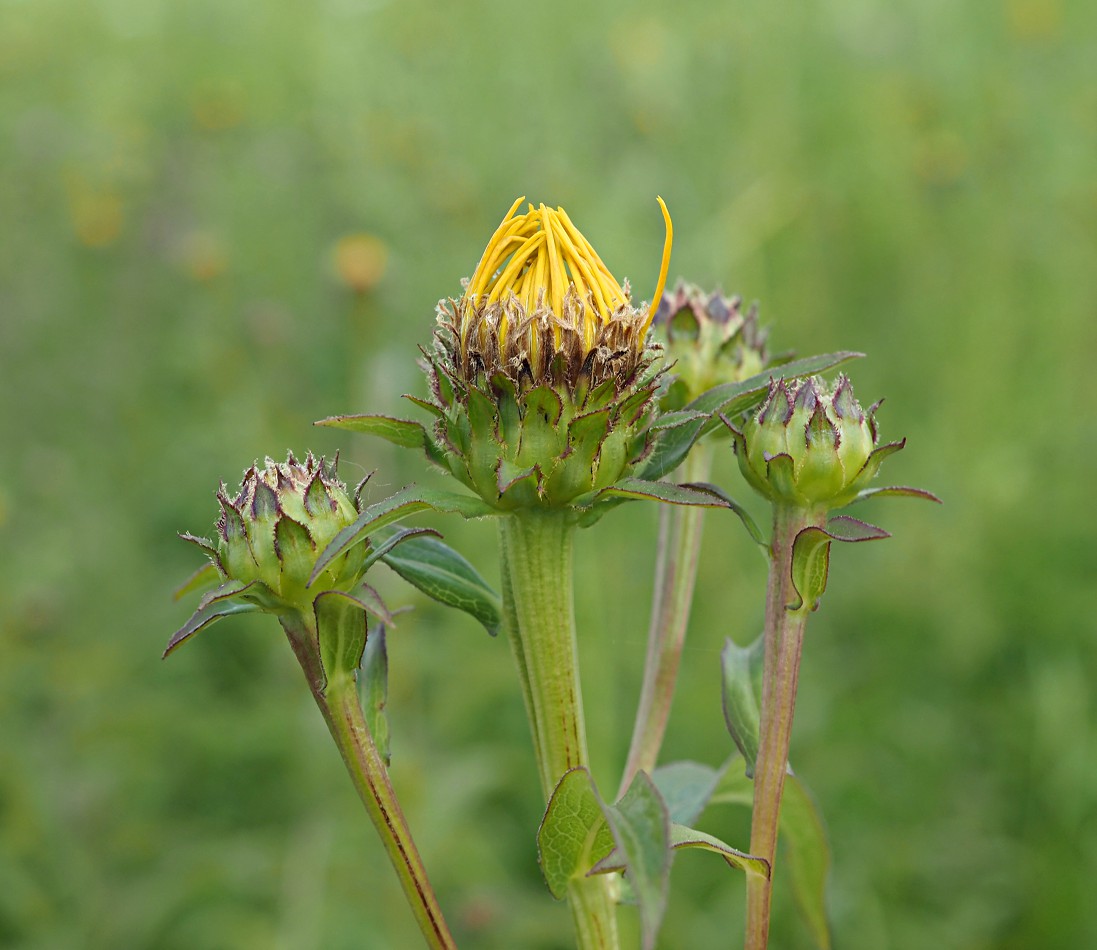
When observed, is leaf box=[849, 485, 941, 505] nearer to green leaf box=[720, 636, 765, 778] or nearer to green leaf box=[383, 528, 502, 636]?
green leaf box=[720, 636, 765, 778]

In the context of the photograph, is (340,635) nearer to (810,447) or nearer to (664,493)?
(664,493)

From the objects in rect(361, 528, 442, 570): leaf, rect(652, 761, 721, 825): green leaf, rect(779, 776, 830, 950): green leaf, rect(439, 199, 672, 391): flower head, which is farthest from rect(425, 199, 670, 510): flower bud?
rect(779, 776, 830, 950): green leaf

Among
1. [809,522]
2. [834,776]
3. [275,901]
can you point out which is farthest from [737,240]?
[809,522]

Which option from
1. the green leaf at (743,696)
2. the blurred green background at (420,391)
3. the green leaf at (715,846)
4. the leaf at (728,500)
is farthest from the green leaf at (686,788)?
the blurred green background at (420,391)

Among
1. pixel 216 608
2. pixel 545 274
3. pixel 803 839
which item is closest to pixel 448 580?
pixel 216 608

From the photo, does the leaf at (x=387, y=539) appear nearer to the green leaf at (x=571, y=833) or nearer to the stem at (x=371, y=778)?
the stem at (x=371, y=778)
